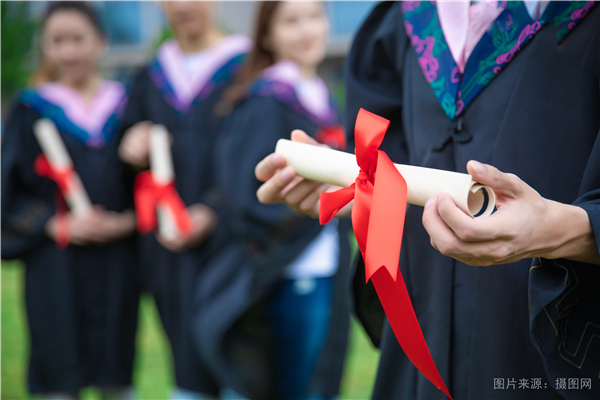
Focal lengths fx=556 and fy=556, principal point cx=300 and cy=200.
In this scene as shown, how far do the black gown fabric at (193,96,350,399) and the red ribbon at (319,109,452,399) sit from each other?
52.1 inches

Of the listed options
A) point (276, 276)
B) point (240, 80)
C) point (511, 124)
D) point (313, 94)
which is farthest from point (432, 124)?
point (240, 80)

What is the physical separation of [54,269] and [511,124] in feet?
8.34

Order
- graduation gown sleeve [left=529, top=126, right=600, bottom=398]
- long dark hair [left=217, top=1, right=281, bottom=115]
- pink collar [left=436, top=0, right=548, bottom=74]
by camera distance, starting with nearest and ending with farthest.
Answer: graduation gown sleeve [left=529, top=126, right=600, bottom=398] → pink collar [left=436, top=0, right=548, bottom=74] → long dark hair [left=217, top=1, right=281, bottom=115]

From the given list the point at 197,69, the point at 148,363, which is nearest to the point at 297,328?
the point at 197,69

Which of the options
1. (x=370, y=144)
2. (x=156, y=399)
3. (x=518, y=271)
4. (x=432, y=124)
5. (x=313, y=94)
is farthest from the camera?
(x=156, y=399)

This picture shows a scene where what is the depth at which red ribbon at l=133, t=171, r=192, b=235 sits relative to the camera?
264 cm

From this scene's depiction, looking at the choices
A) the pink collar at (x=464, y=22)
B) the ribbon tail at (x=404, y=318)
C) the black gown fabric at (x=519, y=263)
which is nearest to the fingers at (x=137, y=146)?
the black gown fabric at (x=519, y=263)

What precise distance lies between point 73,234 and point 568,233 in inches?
99.5

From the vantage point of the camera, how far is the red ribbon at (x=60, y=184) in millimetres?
2783

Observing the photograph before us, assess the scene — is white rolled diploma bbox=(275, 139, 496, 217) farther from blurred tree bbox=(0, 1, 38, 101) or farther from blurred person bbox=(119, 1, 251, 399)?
blurred tree bbox=(0, 1, 38, 101)

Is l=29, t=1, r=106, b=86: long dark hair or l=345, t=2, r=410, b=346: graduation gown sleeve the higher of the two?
l=29, t=1, r=106, b=86: long dark hair

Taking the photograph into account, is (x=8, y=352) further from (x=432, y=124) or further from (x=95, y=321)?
(x=432, y=124)

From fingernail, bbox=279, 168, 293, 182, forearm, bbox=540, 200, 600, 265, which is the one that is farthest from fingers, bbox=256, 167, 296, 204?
forearm, bbox=540, 200, 600, 265

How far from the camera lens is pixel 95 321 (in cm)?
294
